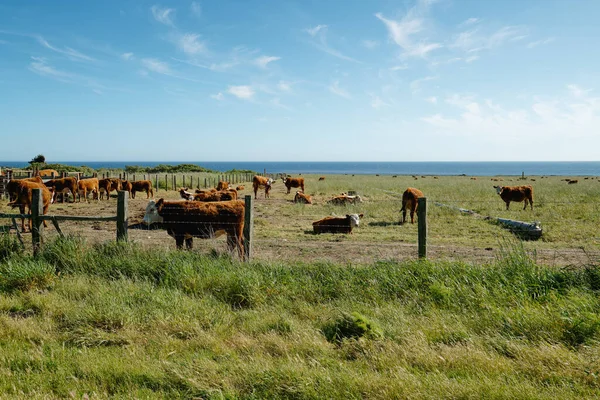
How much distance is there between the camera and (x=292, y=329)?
4.93 m

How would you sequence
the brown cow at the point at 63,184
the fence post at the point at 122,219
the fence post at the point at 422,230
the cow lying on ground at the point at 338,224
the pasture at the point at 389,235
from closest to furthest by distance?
the fence post at the point at 422,230, the fence post at the point at 122,219, the pasture at the point at 389,235, the cow lying on ground at the point at 338,224, the brown cow at the point at 63,184

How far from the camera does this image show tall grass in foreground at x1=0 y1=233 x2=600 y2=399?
379cm

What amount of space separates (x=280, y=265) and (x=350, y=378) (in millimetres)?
3386

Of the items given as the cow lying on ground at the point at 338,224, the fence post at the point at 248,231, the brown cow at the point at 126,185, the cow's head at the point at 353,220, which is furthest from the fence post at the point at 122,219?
the brown cow at the point at 126,185

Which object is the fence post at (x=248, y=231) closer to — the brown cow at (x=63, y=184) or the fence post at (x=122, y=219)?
the fence post at (x=122, y=219)

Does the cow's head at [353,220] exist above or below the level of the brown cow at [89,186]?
below

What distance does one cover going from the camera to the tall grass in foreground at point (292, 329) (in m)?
3.79

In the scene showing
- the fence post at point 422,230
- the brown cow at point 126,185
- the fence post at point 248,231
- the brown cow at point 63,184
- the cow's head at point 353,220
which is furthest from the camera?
the brown cow at point 126,185

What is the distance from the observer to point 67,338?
15.9 feet

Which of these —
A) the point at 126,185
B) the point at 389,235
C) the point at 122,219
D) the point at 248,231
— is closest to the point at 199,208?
the point at 122,219

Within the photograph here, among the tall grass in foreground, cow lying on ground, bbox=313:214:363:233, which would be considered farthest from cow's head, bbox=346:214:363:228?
the tall grass in foreground

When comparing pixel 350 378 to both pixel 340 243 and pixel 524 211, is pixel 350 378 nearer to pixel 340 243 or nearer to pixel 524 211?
pixel 340 243

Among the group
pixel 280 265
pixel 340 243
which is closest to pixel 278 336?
pixel 280 265

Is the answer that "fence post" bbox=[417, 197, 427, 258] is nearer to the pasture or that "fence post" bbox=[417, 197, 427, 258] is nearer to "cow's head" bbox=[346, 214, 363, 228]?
the pasture
